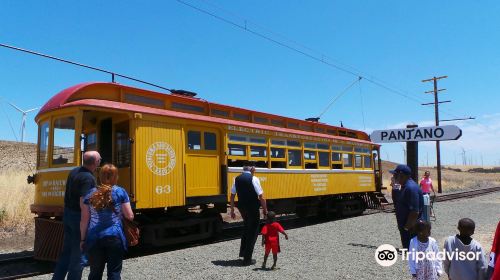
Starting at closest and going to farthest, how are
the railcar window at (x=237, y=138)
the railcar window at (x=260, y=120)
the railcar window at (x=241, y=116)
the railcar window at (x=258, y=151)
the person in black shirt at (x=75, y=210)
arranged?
the person in black shirt at (x=75, y=210), the railcar window at (x=237, y=138), the railcar window at (x=258, y=151), the railcar window at (x=241, y=116), the railcar window at (x=260, y=120)

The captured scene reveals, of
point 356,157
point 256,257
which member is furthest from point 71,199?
point 356,157

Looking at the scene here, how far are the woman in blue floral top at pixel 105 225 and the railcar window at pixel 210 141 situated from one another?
539 cm

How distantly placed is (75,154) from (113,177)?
3746 mm

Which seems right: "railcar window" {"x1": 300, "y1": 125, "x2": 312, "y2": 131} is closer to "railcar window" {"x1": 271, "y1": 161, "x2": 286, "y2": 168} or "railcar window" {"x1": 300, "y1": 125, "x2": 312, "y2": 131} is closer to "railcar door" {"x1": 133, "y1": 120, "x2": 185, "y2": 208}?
"railcar window" {"x1": 271, "y1": 161, "x2": 286, "y2": 168}

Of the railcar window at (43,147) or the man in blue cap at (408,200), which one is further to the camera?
the railcar window at (43,147)

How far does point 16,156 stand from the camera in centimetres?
4794

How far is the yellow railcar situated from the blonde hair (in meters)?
3.63

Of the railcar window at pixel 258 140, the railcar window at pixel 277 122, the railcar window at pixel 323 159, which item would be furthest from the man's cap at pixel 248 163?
the railcar window at pixel 323 159

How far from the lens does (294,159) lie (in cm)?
1236

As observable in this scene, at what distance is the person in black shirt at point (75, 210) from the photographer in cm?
467

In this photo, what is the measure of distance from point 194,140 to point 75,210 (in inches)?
182

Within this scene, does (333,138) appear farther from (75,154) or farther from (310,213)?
(75,154)

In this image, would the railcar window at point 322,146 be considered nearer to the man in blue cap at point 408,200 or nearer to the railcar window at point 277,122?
the railcar window at point 277,122

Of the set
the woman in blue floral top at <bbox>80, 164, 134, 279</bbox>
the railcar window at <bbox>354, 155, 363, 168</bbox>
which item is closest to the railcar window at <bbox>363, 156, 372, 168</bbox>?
the railcar window at <bbox>354, 155, 363, 168</bbox>
